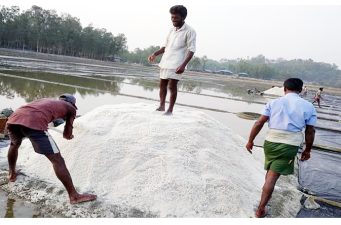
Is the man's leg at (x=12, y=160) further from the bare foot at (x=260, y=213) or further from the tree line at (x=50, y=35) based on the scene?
the tree line at (x=50, y=35)

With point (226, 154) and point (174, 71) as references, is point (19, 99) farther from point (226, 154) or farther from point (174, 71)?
point (226, 154)

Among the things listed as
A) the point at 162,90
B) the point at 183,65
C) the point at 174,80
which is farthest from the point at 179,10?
the point at 162,90

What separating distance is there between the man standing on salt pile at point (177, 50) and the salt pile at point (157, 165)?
1.67ft

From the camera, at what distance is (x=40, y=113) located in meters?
3.06

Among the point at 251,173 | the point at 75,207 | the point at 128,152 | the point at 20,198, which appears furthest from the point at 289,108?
the point at 20,198

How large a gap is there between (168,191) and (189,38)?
6.78ft

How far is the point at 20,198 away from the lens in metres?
3.16

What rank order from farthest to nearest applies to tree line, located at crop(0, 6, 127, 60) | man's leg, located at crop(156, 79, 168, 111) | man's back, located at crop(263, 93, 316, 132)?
tree line, located at crop(0, 6, 127, 60) < man's leg, located at crop(156, 79, 168, 111) < man's back, located at crop(263, 93, 316, 132)

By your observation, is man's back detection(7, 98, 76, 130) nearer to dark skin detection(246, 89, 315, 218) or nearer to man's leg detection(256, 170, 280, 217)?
dark skin detection(246, 89, 315, 218)

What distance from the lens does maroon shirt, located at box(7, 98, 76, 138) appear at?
9.80 feet

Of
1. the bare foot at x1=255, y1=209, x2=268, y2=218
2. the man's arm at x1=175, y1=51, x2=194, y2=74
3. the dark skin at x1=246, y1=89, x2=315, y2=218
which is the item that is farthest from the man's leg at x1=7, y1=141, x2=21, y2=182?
the bare foot at x1=255, y1=209, x2=268, y2=218

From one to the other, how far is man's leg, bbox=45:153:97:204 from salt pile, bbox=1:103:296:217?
153mm

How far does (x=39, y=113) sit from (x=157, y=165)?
49.1 inches

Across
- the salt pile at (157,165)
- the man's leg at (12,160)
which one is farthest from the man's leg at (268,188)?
the man's leg at (12,160)
